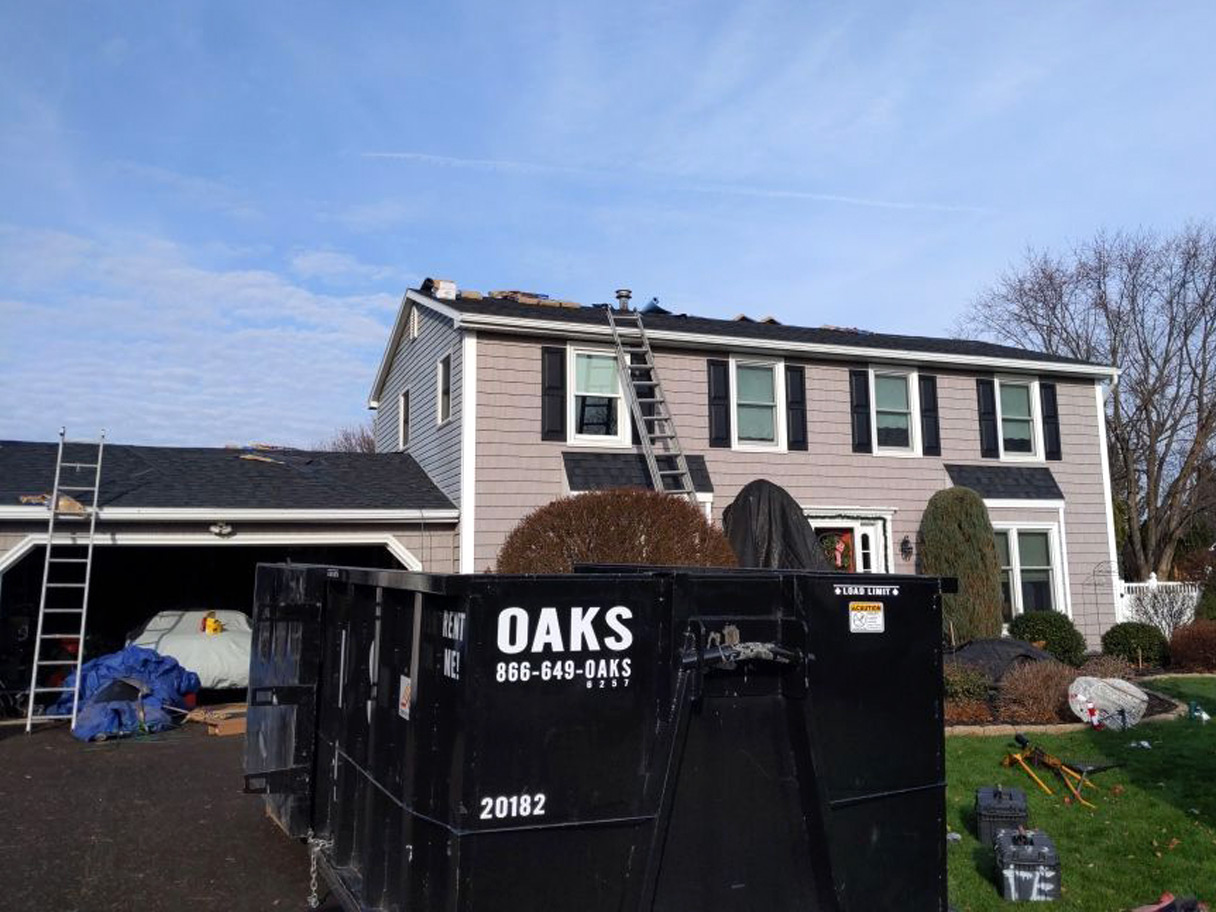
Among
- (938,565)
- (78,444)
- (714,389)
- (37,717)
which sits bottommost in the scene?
(37,717)

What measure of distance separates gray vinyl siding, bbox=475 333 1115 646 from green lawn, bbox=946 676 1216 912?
6.70 metres

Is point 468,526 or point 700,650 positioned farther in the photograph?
point 468,526

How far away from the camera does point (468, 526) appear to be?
13.8 m

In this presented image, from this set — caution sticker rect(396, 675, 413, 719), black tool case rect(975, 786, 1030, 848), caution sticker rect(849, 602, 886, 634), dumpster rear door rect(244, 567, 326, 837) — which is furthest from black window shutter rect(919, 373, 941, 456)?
caution sticker rect(396, 675, 413, 719)

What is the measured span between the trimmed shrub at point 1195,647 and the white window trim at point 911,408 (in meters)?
4.95

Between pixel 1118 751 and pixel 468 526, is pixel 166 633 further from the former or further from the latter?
pixel 1118 751

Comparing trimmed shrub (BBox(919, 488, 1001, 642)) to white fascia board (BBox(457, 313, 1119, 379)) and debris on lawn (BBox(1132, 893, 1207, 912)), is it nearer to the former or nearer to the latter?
white fascia board (BBox(457, 313, 1119, 379))

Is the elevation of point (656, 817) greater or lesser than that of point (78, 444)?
lesser

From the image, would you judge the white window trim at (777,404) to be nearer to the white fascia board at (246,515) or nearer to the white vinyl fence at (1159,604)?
the white fascia board at (246,515)

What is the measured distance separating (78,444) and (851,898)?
14291 mm

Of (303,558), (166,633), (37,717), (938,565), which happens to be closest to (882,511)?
(938,565)

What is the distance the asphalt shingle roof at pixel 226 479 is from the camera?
41.9 ft

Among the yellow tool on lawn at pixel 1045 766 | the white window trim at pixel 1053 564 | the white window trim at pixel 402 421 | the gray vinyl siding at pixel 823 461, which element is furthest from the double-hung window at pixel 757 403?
the yellow tool on lawn at pixel 1045 766

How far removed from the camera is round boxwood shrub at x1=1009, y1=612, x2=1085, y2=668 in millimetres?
15203
